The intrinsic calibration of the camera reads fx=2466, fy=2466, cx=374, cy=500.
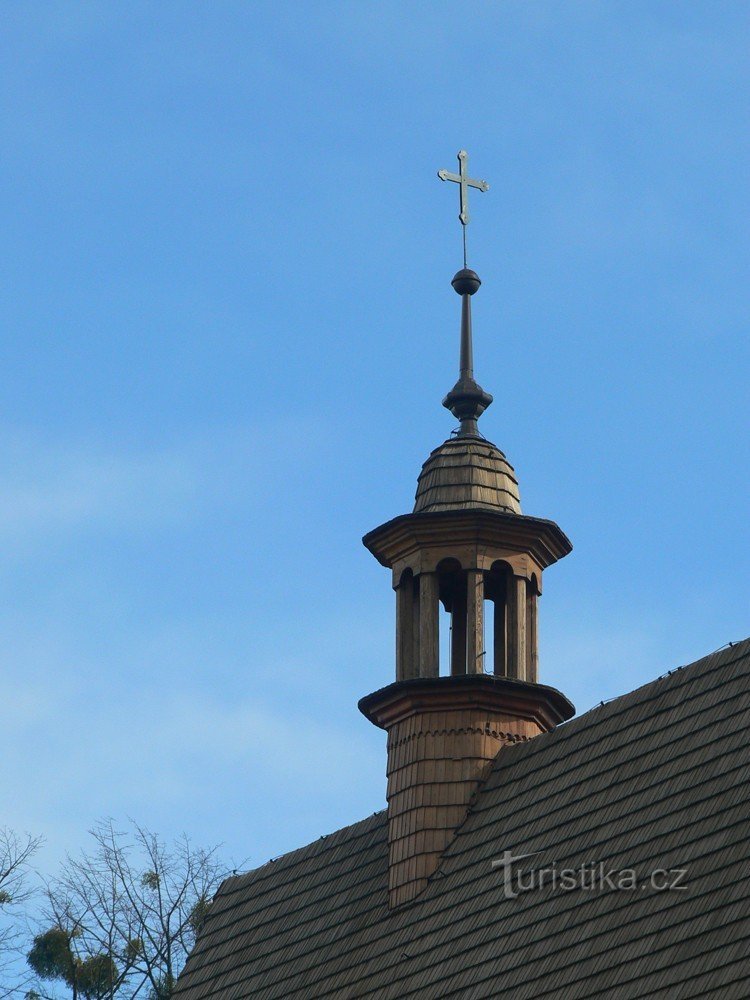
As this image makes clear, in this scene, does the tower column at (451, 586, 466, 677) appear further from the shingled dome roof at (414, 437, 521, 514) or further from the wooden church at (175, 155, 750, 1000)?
the shingled dome roof at (414, 437, 521, 514)

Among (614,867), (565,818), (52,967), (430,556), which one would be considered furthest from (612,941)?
(52,967)

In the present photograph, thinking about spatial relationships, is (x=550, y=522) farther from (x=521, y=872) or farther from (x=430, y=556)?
(x=521, y=872)

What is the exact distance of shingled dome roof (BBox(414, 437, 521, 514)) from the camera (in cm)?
2648

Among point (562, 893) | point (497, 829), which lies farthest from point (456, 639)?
point (562, 893)

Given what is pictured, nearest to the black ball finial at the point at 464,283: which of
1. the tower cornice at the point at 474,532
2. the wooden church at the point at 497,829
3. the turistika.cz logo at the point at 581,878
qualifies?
the wooden church at the point at 497,829

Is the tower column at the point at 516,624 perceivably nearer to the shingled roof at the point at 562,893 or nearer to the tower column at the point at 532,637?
the tower column at the point at 532,637

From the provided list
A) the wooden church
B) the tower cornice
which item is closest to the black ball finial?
the wooden church

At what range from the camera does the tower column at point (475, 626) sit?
25.8 meters

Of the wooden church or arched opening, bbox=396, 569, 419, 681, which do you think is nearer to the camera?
the wooden church

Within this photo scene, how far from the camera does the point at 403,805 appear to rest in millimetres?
25188

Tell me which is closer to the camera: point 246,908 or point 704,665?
point 704,665

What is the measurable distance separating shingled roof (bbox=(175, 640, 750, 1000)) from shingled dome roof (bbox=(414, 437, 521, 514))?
2.92 meters

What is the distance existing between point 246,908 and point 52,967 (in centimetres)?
1092

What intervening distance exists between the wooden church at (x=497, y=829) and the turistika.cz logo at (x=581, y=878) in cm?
2
